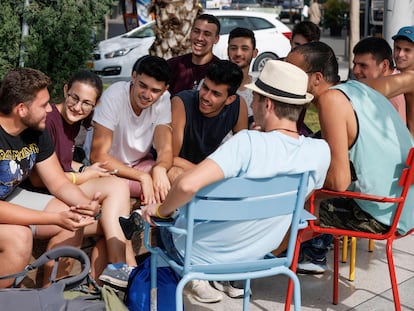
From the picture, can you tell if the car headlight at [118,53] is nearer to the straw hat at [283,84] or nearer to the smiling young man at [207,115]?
the smiling young man at [207,115]

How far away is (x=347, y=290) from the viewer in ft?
14.6

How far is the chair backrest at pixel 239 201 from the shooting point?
9.46 ft

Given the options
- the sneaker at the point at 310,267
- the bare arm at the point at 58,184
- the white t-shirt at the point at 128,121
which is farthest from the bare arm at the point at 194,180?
the sneaker at the point at 310,267

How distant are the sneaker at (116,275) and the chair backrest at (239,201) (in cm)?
80

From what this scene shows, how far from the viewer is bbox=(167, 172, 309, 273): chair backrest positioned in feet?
9.46

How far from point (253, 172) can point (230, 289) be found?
1.56 meters

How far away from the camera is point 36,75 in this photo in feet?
11.8

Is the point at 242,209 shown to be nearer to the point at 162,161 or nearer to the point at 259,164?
the point at 259,164

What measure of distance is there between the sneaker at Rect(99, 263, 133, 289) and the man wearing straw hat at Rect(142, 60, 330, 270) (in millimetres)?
510

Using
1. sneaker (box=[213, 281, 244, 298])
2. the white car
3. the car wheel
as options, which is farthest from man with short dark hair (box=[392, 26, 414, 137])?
the car wheel

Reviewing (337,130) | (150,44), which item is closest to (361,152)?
(337,130)

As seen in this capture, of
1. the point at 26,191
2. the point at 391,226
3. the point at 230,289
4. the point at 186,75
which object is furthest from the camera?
the point at 186,75

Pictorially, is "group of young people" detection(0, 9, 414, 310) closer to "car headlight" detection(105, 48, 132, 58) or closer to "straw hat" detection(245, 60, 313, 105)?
"straw hat" detection(245, 60, 313, 105)

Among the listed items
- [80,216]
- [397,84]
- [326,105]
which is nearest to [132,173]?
[80,216]
